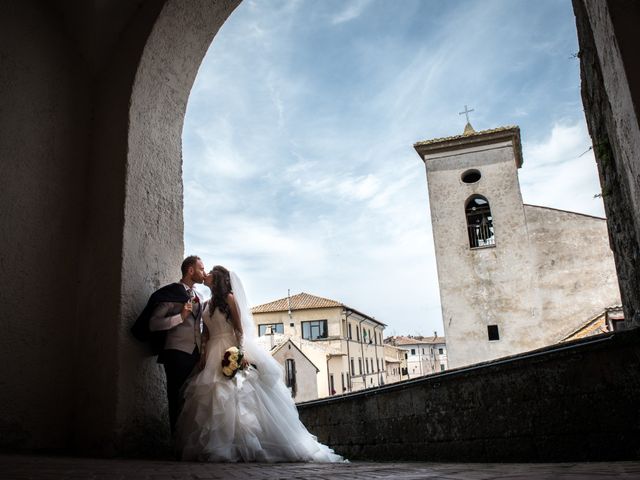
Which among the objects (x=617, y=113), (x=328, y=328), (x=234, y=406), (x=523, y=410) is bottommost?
(x=523, y=410)

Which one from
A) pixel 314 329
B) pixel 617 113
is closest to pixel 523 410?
pixel 617 113

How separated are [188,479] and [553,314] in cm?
1807

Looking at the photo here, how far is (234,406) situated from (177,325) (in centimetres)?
66

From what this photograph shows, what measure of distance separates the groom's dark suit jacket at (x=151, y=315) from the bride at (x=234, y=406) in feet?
1.16

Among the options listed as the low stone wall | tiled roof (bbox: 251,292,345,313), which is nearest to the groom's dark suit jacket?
the low stone wall

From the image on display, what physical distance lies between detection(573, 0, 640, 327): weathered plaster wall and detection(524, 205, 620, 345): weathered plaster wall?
14.7 metres

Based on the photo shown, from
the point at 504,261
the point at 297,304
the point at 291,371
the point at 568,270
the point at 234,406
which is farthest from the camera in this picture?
the point at 297,304

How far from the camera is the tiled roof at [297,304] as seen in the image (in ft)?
140

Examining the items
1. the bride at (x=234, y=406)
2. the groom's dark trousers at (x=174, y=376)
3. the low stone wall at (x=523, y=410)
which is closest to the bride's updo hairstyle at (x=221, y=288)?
the bride at (x=234, y=406)

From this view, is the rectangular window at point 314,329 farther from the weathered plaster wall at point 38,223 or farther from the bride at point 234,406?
the weathered plaster wall at point 38,223

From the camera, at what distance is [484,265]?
18500 millimetres

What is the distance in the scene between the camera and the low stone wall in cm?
315

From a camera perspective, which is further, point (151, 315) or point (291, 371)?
point (291, 371)

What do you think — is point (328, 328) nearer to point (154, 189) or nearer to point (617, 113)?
point (154, 189)
